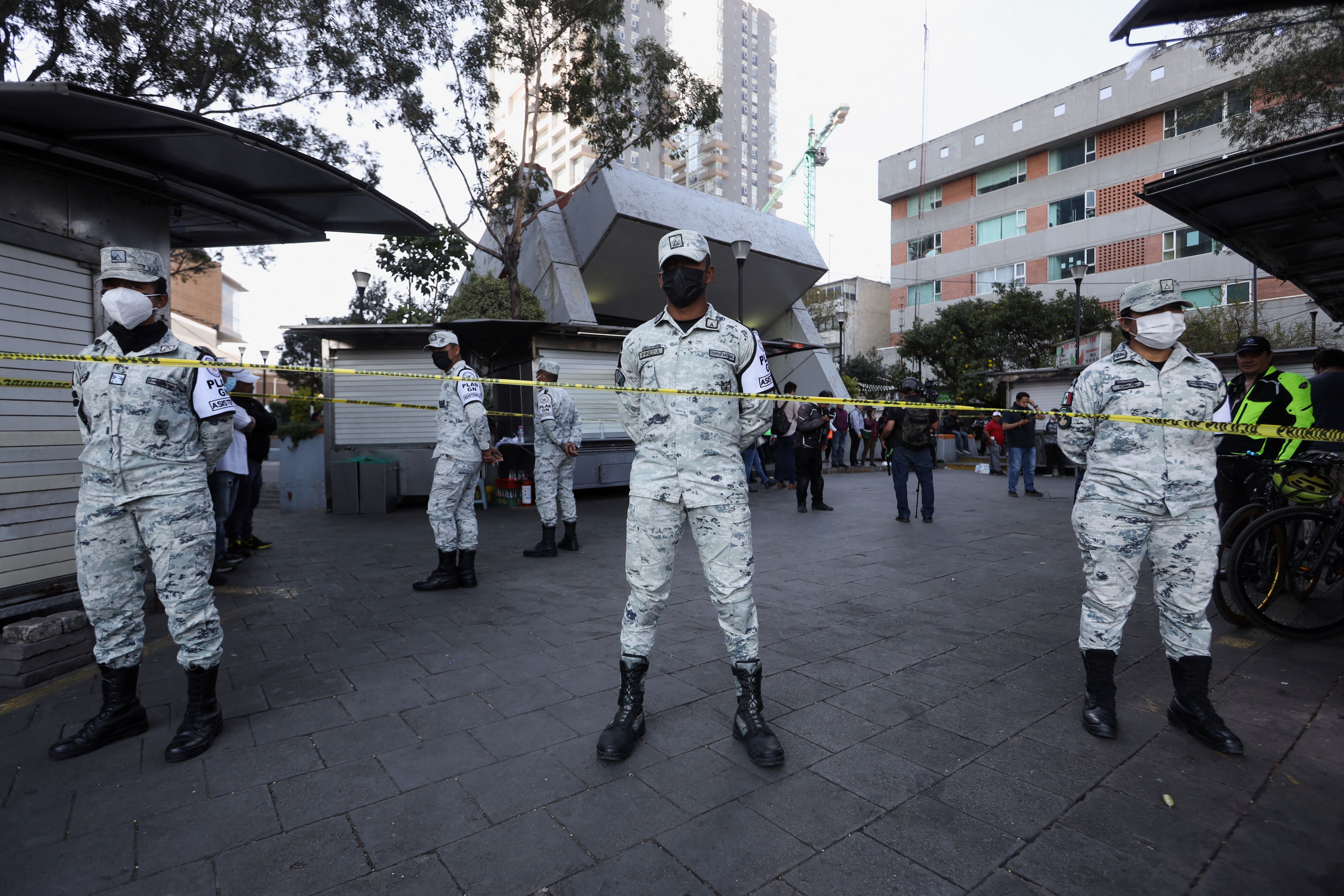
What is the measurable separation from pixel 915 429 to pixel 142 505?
8.04 m

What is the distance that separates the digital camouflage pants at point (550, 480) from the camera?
7.21 meters

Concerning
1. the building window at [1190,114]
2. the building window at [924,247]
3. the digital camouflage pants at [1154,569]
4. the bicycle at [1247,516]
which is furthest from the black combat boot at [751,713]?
the building window at [924,247]

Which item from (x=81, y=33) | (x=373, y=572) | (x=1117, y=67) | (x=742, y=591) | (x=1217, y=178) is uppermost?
(x=1117, y=67)

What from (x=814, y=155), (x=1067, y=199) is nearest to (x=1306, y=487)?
(x=1067, y=199)

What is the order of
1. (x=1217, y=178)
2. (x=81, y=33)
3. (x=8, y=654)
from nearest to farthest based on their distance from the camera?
(x=8, y=654), (x=1217, y=178), (x=81, y=33)

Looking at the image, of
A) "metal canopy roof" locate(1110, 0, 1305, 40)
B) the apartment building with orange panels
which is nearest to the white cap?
"metal canopy roof" locate(1110, 0, 1305, 40)

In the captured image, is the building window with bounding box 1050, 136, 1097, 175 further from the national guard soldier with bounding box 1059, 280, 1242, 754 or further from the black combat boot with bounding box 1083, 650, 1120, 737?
the black combat boot with bounding box 1083, 650, 1120, 737

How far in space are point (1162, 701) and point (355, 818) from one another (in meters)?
3.52

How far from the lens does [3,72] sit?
9.09 m

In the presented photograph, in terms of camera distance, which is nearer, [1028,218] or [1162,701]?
[1162,701]

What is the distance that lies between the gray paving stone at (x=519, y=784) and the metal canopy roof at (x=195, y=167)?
3695 millimetres

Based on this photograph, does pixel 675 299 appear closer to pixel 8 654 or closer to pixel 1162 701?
pixel 1162 701

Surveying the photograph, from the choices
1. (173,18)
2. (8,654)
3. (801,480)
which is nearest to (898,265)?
(801,480)

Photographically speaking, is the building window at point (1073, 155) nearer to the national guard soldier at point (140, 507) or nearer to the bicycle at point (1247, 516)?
the bicycle at point (1247, 516)
